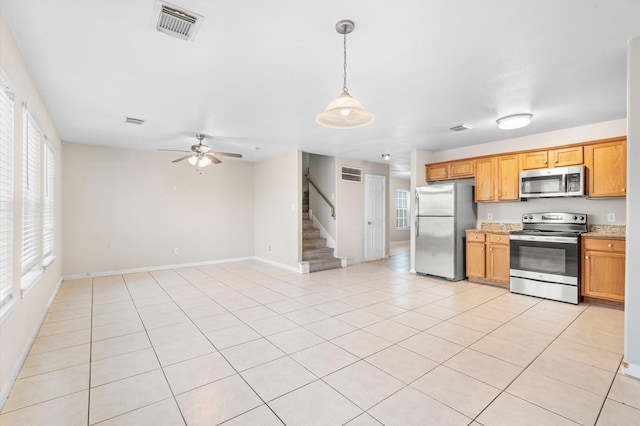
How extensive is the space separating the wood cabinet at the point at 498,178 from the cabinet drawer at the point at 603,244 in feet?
3.67

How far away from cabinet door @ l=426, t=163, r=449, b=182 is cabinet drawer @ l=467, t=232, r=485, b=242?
121 centimetres

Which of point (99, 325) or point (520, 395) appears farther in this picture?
point (99, 325)

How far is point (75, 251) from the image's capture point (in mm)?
5605

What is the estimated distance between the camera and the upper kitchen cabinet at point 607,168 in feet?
13.0

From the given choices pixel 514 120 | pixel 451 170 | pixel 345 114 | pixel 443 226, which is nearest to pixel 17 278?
pixel 345 114

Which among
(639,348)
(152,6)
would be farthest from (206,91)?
(639,348)

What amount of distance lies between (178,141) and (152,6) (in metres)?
3.89

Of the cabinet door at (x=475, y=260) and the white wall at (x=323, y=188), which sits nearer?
the cabinet door at (x=475, y=260)

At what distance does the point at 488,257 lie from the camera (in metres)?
5.09

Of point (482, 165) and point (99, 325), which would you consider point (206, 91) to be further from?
point (482, 165)

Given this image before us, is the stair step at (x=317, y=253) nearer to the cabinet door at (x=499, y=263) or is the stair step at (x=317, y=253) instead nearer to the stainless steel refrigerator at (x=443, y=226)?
the stainless steel refrigerator at (x=443, y=226)

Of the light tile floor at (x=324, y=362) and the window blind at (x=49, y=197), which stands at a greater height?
the window blind at (x=49, y=197)

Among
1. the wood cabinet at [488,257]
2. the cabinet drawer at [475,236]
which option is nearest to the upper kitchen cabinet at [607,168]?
the wood cabinet at [488,257]

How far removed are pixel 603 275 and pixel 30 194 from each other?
685 cm
